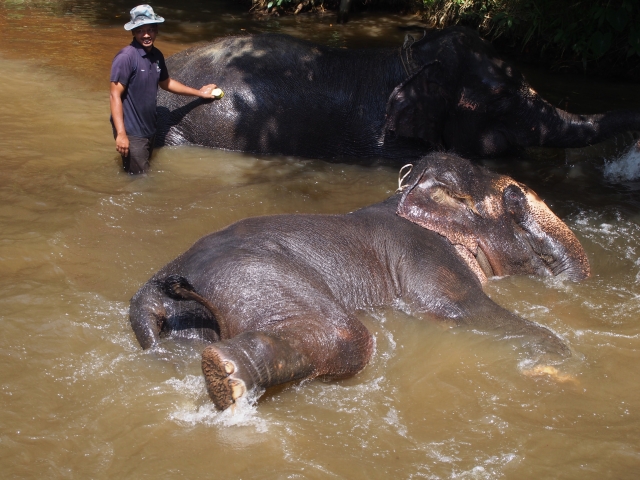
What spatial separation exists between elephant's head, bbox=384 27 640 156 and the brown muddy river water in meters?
0.35

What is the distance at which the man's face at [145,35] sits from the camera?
6.49 m

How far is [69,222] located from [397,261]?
2559 mm

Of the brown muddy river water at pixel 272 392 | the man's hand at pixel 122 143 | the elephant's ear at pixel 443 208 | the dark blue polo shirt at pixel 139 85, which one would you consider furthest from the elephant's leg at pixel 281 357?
the dark blue polo shirt at pixel 139 85

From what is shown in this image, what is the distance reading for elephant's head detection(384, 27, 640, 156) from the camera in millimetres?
7230

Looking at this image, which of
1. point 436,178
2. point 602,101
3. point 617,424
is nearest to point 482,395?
point 617,424

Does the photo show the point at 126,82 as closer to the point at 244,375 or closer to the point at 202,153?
the point at 202,153

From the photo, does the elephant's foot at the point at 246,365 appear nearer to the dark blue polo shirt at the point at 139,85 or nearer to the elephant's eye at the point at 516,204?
the elephant's eye at the point at 516,204

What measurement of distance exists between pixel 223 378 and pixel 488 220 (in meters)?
2.39

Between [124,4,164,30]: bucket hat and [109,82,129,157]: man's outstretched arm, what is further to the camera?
[109,82,129,157]: man's outstretched arm

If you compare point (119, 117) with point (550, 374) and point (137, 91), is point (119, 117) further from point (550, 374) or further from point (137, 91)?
point (550, 374)

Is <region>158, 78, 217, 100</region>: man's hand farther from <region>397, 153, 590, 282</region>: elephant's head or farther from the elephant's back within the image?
<region>397, 153, 590, 282</region>: elephant's head

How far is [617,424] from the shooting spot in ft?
11.9

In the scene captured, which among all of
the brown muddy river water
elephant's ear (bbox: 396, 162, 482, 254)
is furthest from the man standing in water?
elephant's ear (bbox: 396, 162, 482, 254)

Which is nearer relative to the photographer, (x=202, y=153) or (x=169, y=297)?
(x=169, y=297)
